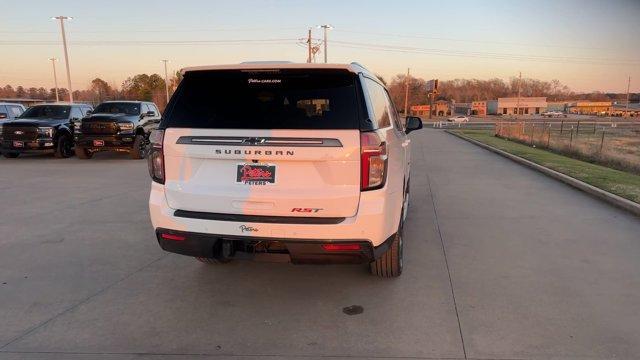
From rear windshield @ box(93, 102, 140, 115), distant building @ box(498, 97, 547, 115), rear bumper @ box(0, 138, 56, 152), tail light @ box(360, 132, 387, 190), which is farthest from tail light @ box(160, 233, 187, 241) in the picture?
distant building @ box(498, 97, 547, 115)

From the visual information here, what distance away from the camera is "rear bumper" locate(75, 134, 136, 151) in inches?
560

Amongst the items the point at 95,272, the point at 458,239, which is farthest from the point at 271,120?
the point at 458,239

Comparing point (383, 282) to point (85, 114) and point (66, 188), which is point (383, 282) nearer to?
point (66, 188)

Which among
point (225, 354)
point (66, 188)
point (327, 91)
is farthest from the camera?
point (66, 188)

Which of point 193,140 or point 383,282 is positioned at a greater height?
point 193,140

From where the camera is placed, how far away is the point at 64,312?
147 inches

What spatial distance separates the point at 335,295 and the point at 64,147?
14.4 metres

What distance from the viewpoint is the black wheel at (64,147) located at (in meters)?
15.1

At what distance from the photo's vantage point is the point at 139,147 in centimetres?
1485

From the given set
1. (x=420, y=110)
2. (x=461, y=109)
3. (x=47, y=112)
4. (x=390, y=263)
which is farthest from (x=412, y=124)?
(x=461, y=109)

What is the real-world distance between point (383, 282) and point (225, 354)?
180 centimetres

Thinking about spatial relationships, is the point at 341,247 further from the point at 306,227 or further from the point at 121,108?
the point at 121,108

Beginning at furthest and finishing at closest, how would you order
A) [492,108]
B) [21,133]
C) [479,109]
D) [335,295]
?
[492,108] → [479,109] → [21,133] → [335,295]

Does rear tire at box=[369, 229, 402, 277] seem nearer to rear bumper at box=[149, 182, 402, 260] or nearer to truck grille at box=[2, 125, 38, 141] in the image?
rear bumper at box=[149, 182, 402, 260]
